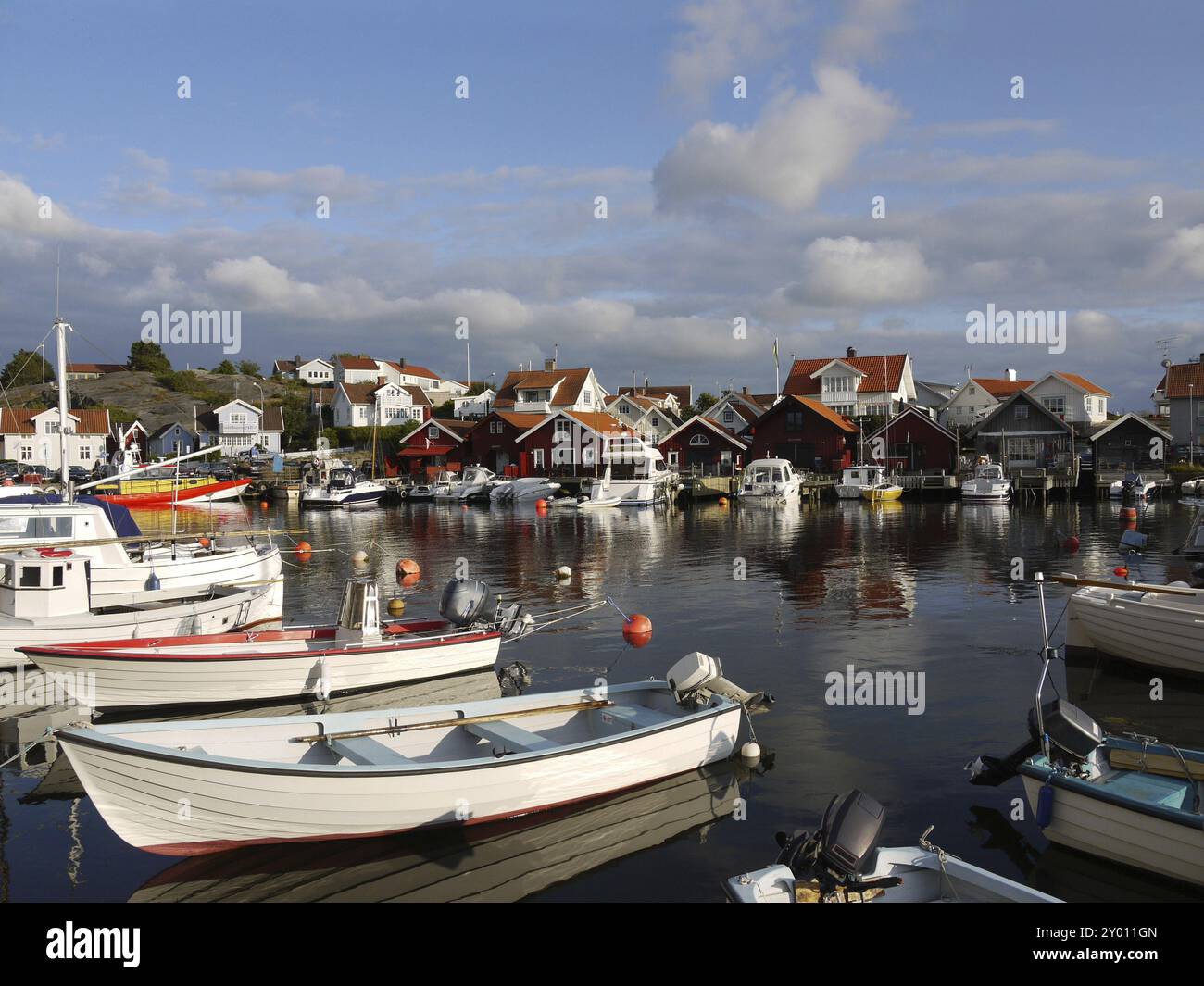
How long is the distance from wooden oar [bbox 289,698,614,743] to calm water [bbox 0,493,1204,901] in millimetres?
1346

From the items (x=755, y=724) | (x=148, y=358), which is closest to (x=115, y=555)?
(x=755, y=724)

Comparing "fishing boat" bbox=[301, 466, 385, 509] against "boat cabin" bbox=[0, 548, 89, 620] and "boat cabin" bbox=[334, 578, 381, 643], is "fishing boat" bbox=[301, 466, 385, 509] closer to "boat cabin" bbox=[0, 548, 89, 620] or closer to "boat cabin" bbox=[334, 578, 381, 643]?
"boat cabin" bbox=[0, 548, 89, 620]

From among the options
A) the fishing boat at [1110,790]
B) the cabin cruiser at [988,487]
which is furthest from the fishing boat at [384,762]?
the cabin cruiser at [988,487]

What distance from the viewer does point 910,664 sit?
17.1m

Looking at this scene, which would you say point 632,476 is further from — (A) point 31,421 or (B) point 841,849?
(A) point 31,421

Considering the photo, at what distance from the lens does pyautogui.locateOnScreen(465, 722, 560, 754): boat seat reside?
10578 millimetres

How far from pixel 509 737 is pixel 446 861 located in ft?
5.59

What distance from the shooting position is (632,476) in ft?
216

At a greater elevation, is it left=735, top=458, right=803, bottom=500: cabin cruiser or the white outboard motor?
left=735, top=458, right=803, bottom=500: cabin cruiser

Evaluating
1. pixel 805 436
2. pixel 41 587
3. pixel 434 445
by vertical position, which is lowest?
pixel 41 587

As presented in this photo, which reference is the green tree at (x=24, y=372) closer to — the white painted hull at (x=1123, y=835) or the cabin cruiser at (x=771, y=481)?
the cabin cruiser at (x=771, y=481)

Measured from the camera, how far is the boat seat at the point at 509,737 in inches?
416

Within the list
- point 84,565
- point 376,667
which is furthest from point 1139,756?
point 84,565

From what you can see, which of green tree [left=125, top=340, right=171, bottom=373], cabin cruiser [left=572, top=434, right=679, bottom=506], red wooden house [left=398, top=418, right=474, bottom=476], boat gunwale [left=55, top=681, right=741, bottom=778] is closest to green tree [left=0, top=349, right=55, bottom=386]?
green tree [left=125, top=340, right=171, bottom=373]
